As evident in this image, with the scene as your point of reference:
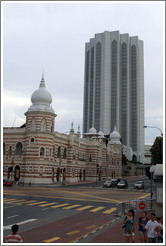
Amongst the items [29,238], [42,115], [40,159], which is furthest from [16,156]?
[29,238]

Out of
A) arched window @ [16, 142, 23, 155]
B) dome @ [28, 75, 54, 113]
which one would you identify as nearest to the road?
dome @ [28, 75, 54, 113]

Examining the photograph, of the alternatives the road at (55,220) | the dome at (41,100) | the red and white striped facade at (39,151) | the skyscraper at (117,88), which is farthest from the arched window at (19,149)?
the skyscraper at (117,88)

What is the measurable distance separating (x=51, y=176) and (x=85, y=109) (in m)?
109

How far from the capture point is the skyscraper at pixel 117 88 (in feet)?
484

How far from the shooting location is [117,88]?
5822 inches

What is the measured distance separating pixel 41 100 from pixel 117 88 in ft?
329

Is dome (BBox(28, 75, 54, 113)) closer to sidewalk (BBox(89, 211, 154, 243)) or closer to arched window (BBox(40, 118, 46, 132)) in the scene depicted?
arched window (BBox(40, 118, 46, 132))

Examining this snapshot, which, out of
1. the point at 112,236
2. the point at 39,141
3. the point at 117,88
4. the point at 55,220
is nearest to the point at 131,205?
the point at 55,220

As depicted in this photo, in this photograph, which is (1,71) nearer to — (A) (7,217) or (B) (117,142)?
(A) (7,217)

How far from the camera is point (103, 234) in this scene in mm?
13414

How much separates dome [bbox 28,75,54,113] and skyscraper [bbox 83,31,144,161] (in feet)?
301

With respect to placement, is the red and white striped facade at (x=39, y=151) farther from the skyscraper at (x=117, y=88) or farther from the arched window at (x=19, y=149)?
the skyscraper at (x=117, y=88)

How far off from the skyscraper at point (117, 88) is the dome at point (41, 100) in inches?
3607

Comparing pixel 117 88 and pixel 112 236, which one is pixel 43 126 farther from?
pixel 117 88
